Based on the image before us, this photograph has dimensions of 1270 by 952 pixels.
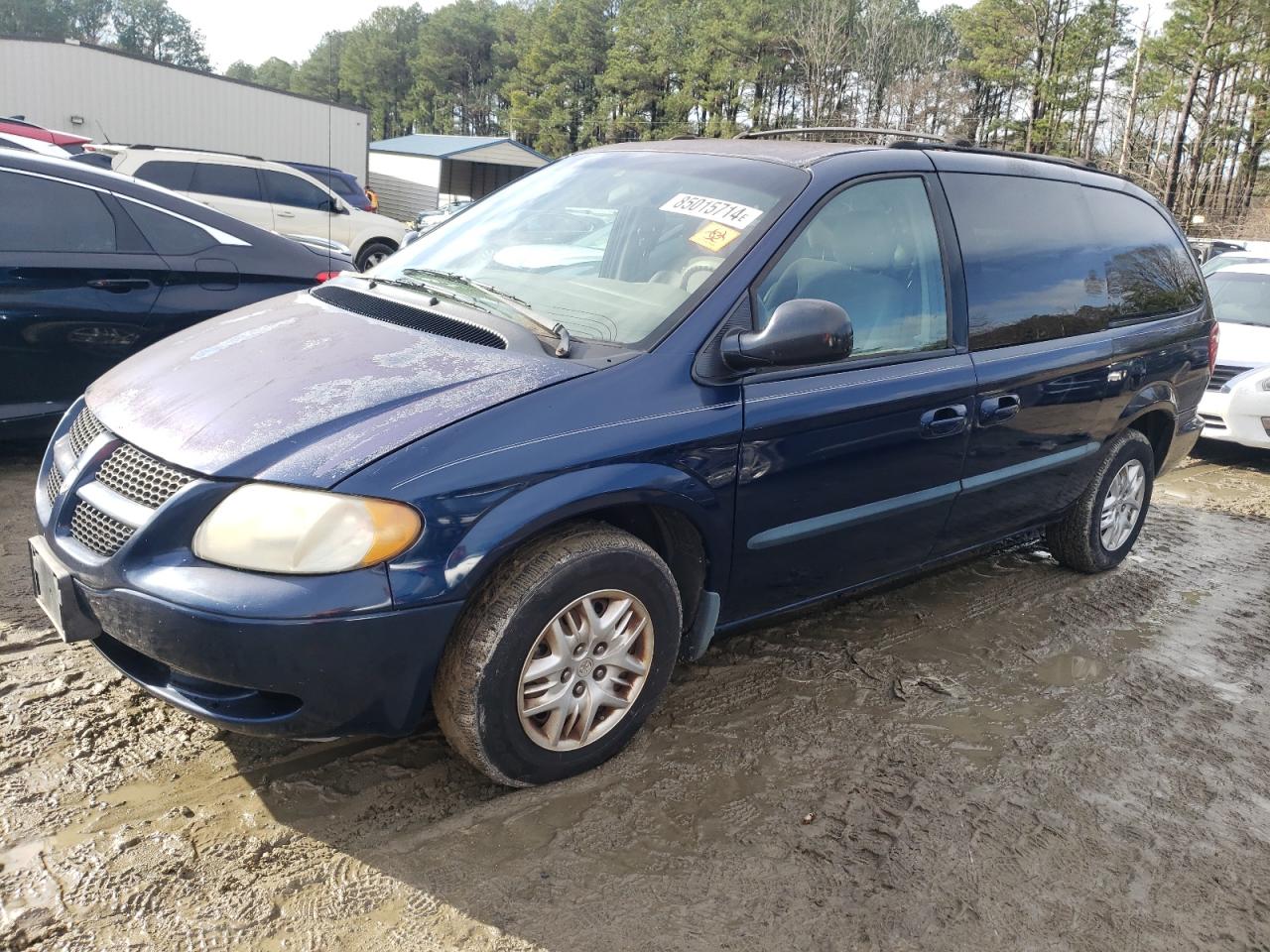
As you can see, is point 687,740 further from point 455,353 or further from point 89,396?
point 89,396

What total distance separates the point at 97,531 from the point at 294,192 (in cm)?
1337

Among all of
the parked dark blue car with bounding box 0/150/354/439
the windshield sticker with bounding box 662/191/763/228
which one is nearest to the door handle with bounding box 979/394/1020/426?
the windshield sticker with bounding box 662/191/763/228

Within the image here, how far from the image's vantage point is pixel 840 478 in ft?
10.2

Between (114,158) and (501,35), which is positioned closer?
(114,158)

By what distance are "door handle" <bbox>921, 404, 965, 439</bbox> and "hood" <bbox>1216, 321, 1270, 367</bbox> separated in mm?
5164

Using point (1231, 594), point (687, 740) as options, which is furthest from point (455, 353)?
point (1231, 594)

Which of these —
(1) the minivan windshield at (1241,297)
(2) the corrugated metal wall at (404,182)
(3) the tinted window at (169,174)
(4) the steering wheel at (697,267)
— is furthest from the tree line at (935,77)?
→ (4) the steering wheel at (697,267)

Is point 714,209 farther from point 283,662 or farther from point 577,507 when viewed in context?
point 283,662

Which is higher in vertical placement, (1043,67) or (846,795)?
(1043,67)

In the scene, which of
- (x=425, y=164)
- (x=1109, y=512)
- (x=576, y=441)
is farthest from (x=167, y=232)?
(x=425, y=164)

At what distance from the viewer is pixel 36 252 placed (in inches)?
182

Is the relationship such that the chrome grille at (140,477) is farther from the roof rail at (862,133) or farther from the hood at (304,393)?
the roof rail at (862,133)

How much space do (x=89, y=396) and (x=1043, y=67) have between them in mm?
48273

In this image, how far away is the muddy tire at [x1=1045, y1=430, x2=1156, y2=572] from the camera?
450 centimetres
